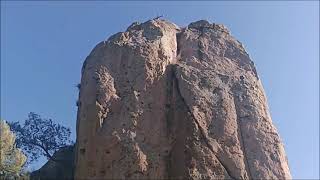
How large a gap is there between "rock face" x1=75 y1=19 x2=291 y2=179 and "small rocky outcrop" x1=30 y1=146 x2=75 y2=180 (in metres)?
5.47

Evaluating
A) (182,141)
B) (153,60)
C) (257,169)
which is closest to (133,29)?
(153,60)

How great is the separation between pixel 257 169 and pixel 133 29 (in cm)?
1106

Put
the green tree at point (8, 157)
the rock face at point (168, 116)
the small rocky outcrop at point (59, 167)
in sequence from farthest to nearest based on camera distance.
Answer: the small rocky outcrop at point (59, 167)
the green tree at point (8, 157)
the rock face at point (168, 116)

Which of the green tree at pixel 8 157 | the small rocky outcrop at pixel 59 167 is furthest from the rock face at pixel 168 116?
the small rocky outcrop at pixel 59 167

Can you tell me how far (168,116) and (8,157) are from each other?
9398mm

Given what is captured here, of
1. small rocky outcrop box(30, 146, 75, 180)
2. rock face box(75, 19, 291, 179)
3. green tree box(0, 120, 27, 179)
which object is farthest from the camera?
small rocky outcrop box(30, 146, 75, 180)

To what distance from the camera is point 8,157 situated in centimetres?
2742

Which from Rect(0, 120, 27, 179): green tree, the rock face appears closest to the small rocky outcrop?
Rect(0, 120, 27, 179): green tree

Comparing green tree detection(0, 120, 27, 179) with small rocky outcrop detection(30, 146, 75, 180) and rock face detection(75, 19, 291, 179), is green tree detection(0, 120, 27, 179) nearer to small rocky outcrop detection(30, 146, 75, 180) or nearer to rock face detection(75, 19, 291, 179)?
small rocky outcrop detection(30, 146, 75, 180)

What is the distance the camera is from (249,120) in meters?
25.6

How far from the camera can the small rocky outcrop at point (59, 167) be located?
2911 cm

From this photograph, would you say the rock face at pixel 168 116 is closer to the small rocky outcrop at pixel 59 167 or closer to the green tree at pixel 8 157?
the green tree at pixel 8 157

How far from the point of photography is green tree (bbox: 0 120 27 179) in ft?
87.8

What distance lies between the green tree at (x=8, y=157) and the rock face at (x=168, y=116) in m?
4.94
